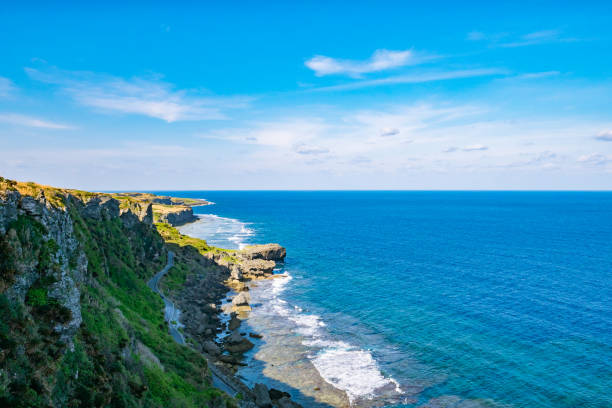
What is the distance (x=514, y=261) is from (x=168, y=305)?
100763mm

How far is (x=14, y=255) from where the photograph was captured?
23156 millimetres

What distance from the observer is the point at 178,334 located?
175ft

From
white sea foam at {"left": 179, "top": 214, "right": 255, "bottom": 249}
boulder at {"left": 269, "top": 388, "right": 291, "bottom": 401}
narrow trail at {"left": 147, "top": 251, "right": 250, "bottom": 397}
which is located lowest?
boulder at {"left": 269, "top": 388, "right": 291, "bottom": 401}

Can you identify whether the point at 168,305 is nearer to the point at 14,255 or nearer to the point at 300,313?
the point at 300,313

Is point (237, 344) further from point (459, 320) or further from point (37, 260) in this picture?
point (459, 320)

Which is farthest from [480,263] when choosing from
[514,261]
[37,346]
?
[37,346]

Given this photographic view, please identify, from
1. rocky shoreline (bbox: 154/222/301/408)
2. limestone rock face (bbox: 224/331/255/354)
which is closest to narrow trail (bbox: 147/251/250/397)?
rocky shoreline (bbox: 154/222/301/408)

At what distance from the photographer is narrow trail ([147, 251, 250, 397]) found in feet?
139

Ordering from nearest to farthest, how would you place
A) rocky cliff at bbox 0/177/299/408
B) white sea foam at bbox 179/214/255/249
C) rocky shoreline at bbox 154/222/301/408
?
rocky cliff at bbox 0/177/299/408
rocky shoreline at bbox 154/222/301/408
white sea foam at bbox 179/214/255/249

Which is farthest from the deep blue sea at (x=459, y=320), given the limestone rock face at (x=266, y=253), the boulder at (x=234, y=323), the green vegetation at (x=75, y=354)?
the green vegetation at (x=75, y=354)

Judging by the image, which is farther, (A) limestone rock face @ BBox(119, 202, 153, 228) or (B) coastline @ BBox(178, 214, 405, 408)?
(A) limestone rock face @ BBox(119, 202, 153, 228)

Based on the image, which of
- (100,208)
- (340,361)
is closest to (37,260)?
(340,361)

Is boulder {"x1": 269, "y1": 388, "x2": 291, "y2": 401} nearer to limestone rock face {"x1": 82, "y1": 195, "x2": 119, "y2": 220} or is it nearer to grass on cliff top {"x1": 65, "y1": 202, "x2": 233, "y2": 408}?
grass on cliff top {"x1": 65, "y1": 202, "x2": 233, "y2": 408}

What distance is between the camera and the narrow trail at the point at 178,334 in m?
42.4
